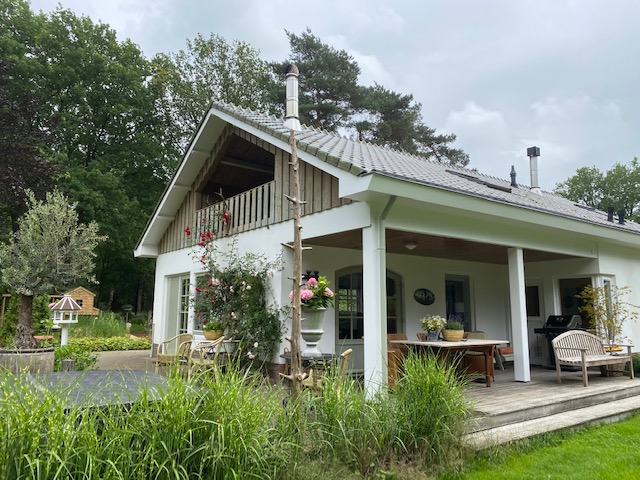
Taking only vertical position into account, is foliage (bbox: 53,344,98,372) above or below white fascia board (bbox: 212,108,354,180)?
below

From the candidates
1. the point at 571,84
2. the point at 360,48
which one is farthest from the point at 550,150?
the point at 360,48

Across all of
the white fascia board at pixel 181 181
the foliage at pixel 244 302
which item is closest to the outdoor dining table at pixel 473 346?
the foliage at pixel 244 302

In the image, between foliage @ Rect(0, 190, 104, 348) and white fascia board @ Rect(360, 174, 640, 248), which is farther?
foliage @ Rect(0, 190, 104, 348)

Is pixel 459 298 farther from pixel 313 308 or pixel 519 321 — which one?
pixel 313 308

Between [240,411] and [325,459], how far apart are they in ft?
2.84

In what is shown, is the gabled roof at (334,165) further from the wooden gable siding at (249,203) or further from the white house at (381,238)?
the wooden gable siding at (249,203)

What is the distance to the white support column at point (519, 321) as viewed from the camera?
6.93 meters

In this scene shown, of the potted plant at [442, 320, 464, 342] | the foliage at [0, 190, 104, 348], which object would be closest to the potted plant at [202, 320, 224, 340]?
the foliage at [0, 190, 104, 348]

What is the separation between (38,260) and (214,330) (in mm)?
2912

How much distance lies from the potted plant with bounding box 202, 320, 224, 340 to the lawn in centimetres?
501

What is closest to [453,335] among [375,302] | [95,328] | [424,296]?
[375,302]

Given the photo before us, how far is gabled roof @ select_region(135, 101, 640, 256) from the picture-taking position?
5613 mm

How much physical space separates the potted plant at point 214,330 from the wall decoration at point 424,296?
4.01 metres

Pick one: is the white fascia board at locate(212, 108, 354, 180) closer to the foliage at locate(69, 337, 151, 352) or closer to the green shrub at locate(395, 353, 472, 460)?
the green shrub at locate(395, 353, 472, 460)
